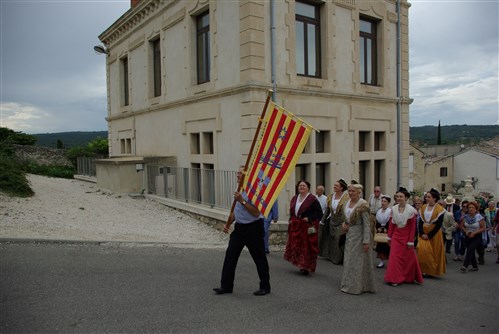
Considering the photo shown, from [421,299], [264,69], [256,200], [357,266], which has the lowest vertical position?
[421,299]

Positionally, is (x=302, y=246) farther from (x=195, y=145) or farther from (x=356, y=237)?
(x=195, y=145)

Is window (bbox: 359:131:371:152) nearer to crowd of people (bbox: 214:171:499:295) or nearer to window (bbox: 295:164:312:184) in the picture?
window (bbox: 295:164:312:184)

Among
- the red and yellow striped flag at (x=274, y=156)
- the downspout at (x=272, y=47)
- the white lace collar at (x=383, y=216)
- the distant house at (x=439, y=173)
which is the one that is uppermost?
the downspout at (x=272, y=47)

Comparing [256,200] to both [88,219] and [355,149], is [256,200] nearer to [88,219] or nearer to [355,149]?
[88,219]

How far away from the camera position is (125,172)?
15.6 meters

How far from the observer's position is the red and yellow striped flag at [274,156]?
5.71 meters

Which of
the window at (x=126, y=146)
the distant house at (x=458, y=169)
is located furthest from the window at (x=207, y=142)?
the distant house at (x=458, y=169)

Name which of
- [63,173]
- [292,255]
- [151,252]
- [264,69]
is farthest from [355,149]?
[63,173]

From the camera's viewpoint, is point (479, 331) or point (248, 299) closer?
point (479, 331)

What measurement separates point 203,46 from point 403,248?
399 inches

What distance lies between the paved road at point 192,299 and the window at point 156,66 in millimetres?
11141

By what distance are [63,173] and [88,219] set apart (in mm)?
16463

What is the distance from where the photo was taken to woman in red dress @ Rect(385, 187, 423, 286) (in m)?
7.23

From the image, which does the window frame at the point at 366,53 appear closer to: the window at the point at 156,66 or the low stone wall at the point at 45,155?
the window at the point at 156,66
